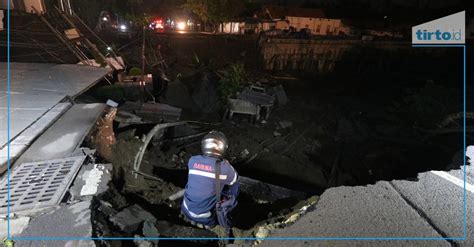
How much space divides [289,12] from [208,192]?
4248 cm

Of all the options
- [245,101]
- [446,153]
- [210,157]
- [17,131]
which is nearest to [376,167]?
[446,153]

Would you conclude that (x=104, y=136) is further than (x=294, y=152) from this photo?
Answer: No

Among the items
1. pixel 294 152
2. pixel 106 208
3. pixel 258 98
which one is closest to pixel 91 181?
pixel 106 208

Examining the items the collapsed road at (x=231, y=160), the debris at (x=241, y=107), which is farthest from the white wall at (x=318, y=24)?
the debris at (x=241, y=107)

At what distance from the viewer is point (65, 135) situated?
4559mm

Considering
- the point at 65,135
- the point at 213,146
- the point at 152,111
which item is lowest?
the point at 213,146

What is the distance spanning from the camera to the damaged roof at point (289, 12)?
129ft

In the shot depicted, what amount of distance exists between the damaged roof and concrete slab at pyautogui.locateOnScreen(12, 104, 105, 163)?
124ft

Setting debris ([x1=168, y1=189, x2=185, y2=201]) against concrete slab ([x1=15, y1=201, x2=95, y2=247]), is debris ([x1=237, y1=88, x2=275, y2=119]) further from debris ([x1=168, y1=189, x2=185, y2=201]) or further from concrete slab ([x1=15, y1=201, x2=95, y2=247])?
concrete slab ([x1=15, y1=201, x2=95, y2=247])

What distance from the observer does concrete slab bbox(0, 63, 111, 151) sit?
5.02 meters

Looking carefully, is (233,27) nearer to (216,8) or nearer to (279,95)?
(216,8)

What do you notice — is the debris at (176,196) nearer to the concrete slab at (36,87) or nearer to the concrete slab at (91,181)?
the concrete slab at (91,181)

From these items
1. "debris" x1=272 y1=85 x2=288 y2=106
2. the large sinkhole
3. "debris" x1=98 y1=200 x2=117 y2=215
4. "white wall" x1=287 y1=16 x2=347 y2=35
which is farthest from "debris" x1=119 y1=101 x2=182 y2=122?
"white wall" x1=287 y1=16 x2=347 y2=35

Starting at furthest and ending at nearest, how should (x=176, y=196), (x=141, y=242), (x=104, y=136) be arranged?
(x=104, y=136), (x=176, y=196), (x=141, y=242)
